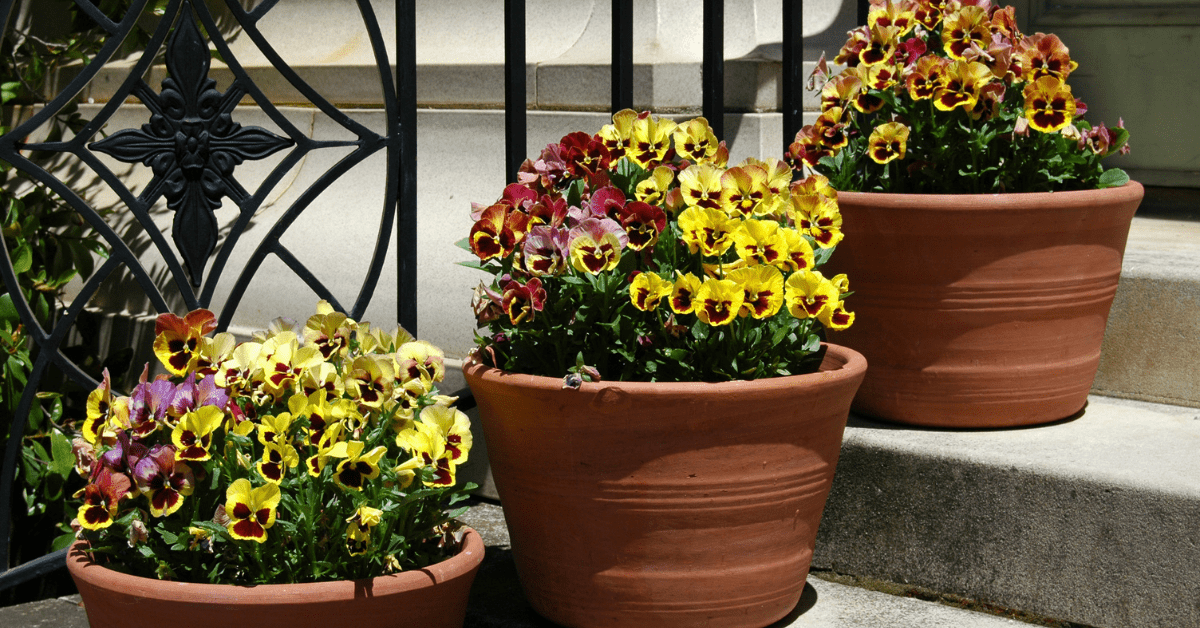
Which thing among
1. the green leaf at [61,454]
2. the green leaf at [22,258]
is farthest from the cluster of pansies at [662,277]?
the green leaf at [22,258]

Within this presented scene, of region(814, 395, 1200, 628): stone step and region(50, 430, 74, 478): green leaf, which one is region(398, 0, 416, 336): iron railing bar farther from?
region(50, 430, 74, 478): green leaf

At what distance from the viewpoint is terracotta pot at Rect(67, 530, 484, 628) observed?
134cm

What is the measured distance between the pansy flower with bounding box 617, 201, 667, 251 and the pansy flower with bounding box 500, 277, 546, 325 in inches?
5.6

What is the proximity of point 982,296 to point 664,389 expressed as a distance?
730mm

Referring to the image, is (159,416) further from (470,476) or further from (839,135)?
(839,135)

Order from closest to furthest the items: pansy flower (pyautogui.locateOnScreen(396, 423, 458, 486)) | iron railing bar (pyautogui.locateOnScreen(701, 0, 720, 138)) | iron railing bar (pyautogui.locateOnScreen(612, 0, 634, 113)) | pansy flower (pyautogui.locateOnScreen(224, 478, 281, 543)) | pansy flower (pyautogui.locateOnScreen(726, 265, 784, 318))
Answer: pansy flower (pyautogui.locateOnScreen(224, 478, 281, 543)) → pansy flower (pyautogui.locateOnScreen(396, 423, 458, 486)) → pansy flower (pyautogui.locateOnScreen(726, 265, 784, 318)) → iron railing bar (pyautogui.locateOnScreen(612, 0, 634, 113)) → iron railing bar (pyautogui.locateOnScreen(701, 0, 720, 138))

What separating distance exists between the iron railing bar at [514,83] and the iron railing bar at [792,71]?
2.04ft

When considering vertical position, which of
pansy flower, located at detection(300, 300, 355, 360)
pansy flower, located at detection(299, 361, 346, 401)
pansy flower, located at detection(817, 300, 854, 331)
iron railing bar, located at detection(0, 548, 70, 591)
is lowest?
iron railing bar, located at detection(0, 548, 70, 591)

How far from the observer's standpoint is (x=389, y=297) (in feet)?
8.87

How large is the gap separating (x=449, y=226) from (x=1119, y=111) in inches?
67.4

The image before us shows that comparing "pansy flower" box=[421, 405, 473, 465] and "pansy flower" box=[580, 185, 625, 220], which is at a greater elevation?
"pansy flower" box=[580, 185, 625, 220]

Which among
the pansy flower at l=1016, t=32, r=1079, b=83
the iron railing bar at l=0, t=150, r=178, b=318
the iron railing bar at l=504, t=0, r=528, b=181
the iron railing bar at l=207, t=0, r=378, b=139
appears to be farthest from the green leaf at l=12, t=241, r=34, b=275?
the pansy flower at l=1016, t=32, r=1079, b=83

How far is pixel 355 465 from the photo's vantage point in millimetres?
1370

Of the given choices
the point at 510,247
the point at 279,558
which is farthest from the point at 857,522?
the point at 279,558
